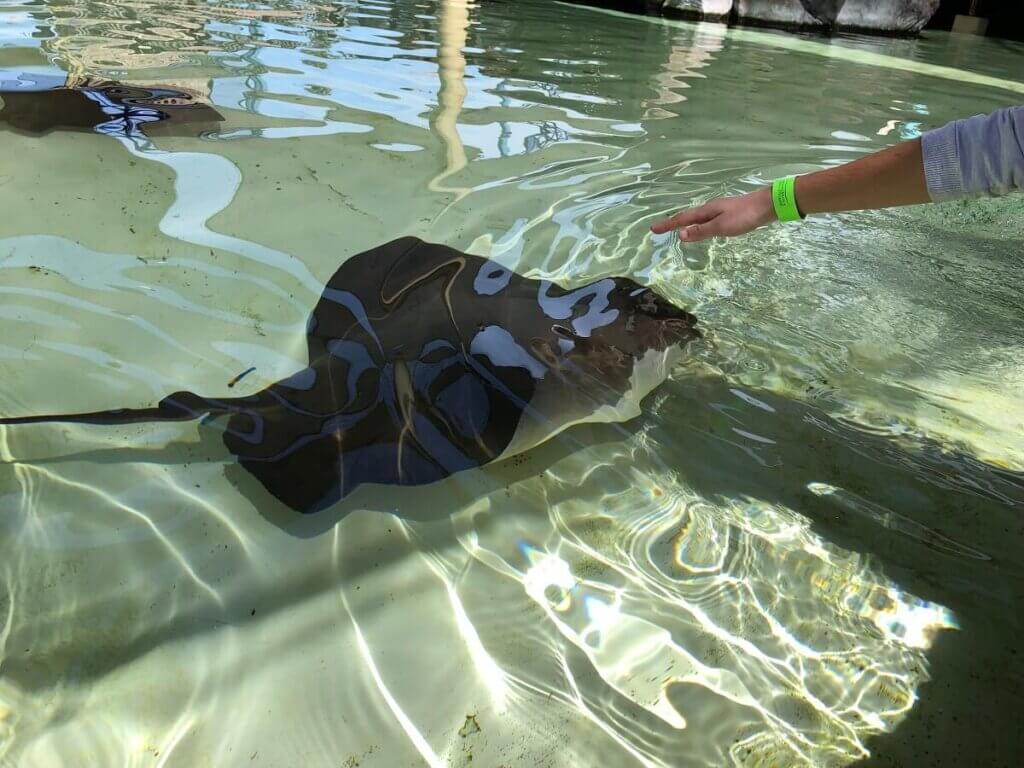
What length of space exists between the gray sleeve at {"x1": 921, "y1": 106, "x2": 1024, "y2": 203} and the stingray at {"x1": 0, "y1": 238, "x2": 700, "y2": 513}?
1.09 m

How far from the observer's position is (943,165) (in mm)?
1570

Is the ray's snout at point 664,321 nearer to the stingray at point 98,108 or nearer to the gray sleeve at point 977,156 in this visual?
the gray sleeve at point 977,156

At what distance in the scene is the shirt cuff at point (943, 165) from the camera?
5.09 ft

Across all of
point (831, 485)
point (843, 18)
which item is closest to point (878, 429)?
point (831, 485)

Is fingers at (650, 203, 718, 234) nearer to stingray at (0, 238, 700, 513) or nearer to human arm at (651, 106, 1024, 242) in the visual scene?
human arm at (651, 106, 1024, 242)

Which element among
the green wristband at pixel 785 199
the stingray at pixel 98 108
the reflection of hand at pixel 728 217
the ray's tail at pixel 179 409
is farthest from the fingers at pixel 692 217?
the stingray at pixel 98 108

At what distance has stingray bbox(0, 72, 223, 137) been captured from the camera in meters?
4.10

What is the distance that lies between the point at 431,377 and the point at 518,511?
2.01ft

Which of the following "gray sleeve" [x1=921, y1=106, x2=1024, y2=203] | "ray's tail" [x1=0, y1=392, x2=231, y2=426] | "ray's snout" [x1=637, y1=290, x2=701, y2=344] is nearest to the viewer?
"gray sleeve" [x1=921, y1=106, x2=1024, y2=203]

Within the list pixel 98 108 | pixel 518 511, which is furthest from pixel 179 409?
pixel 98 108

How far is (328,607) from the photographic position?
1.70 meters

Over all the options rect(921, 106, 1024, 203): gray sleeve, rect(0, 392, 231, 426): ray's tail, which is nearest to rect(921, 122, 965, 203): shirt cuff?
rect(921, 106, 1024, 203): gray sleeve

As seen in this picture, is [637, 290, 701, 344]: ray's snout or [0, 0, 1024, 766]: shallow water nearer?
[0, 0, 1024, 766]: shallow water

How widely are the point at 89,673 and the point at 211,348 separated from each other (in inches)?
50.3
